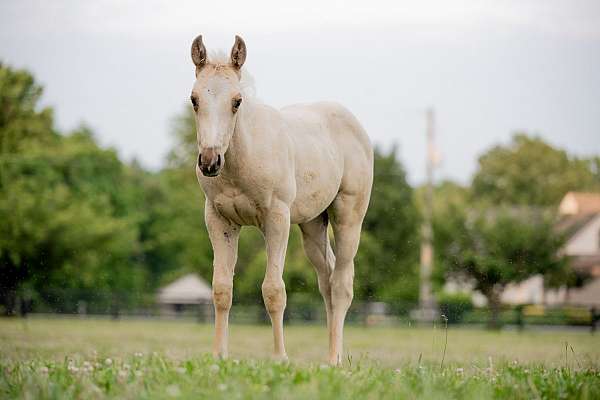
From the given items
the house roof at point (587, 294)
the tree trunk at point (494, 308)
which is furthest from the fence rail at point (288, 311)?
the house roof at point (587, 294)

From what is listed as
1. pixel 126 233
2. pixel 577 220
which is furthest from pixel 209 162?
pixel 577 220

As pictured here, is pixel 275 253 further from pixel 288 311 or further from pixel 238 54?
pixel 288 311

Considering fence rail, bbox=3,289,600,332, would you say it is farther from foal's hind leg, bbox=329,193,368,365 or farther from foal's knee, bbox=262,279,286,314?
foal's knee, bbox=262,279,286,314

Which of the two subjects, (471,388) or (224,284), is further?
(224,284)

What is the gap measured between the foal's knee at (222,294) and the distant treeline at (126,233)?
23.8 meters

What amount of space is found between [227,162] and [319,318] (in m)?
31.0

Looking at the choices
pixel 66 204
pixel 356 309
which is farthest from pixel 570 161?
pixel 66 204

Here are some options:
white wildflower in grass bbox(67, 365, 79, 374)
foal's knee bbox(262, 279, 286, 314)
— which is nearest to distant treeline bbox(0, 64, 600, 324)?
foal's knee bbox(262, 279, 286, 314)

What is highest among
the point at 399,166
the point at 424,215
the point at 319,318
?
the point at 399,166

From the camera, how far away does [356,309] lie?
3956 cm

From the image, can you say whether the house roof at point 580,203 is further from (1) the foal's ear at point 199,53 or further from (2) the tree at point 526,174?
(1) the foal's ear at point 199,53

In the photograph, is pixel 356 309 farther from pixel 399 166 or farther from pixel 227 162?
pixel 227 162

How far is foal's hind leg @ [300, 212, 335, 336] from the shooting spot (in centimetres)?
920

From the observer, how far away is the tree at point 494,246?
38781 mm
